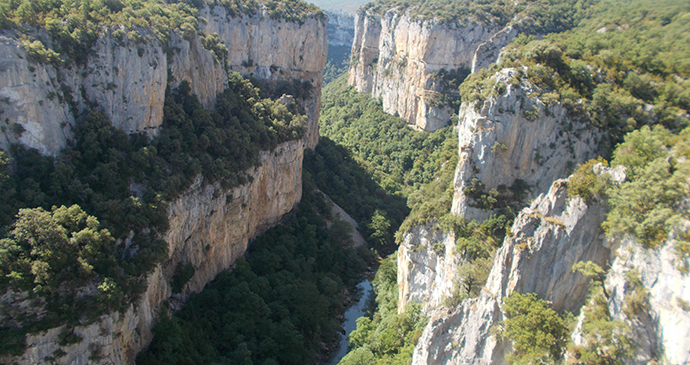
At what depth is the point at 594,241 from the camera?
25.4m

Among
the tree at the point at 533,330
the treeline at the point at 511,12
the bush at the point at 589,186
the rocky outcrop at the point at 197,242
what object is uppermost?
the treeline at the point at 511,12

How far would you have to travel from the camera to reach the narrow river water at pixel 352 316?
44203 mm

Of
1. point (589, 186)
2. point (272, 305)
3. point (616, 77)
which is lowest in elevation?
point (272, 305)

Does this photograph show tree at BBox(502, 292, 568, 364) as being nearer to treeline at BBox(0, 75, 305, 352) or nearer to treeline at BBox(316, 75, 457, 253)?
treeline at BBox(316, 75, 457, 253)

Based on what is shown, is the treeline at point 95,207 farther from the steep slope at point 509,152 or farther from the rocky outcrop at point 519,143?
the rocky outcrop at point 519,143

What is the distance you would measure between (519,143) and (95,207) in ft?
105

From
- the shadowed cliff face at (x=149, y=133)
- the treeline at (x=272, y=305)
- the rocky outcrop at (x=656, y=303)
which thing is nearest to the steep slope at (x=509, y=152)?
the rocky outcrop at (x=656, y=303)

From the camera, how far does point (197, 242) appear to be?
135 feet

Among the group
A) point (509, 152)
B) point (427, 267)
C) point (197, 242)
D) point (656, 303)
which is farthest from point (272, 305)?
point (656, 303)

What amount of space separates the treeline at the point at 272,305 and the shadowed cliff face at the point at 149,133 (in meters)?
1.63

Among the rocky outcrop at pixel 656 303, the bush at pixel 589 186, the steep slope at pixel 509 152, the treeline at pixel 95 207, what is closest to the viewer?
the rocky outcrop at pixel 656 303

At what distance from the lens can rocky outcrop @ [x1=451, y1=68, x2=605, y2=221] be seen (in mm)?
34875

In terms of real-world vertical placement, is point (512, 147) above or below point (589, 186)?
below

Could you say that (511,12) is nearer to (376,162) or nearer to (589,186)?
(376,162)
